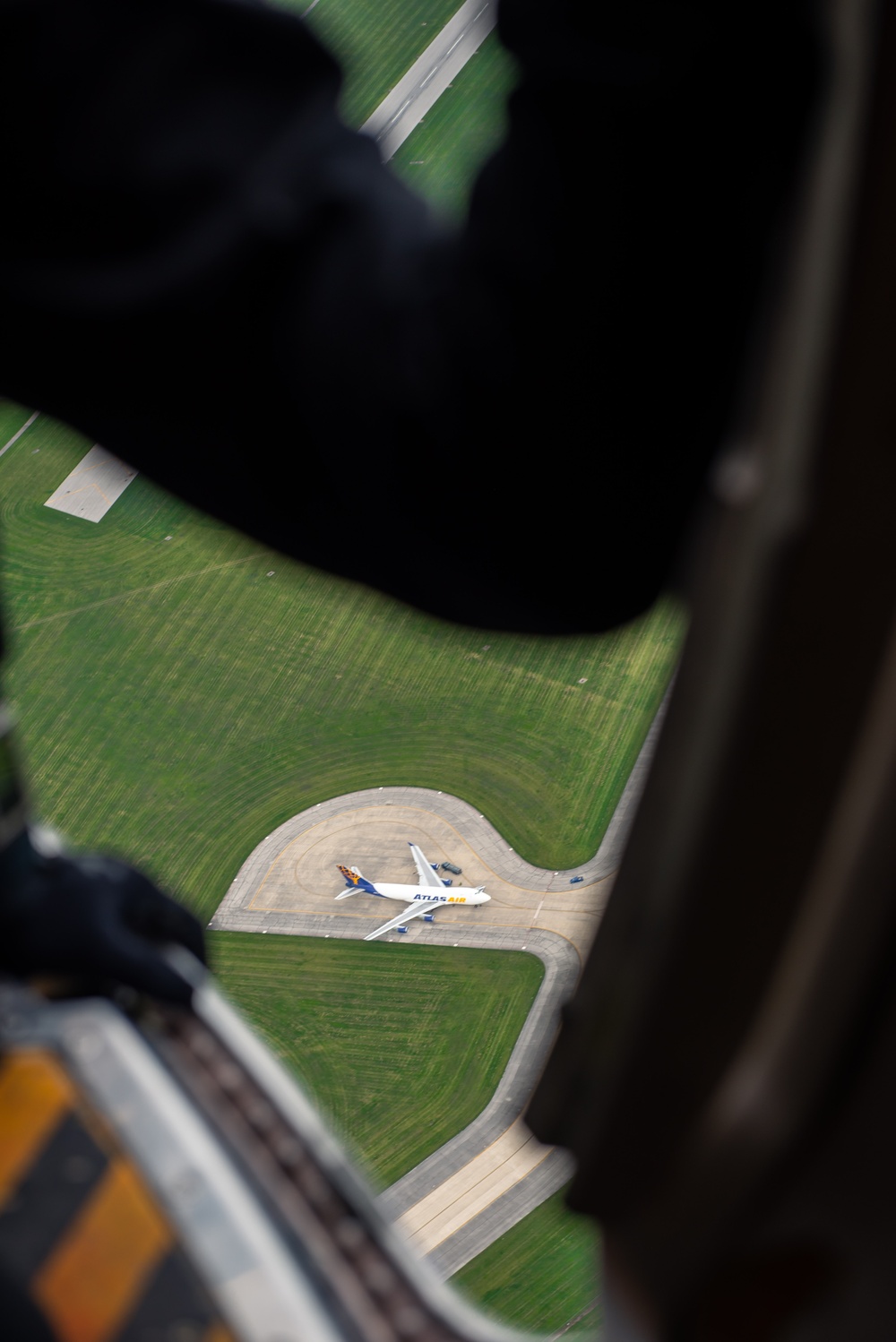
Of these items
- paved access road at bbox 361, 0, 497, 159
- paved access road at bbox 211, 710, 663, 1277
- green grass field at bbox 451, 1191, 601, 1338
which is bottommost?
green grass field at bbox 451, 1191, 601, 1338

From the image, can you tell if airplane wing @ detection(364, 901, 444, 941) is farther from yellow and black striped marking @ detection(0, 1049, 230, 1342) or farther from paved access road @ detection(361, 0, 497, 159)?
yellow and black striped marking @ detection(0, 1049, 230, 1342)

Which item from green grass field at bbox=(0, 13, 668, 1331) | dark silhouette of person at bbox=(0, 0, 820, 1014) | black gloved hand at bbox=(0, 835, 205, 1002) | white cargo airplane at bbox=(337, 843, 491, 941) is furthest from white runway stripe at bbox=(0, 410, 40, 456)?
dark silhouette of person at bbox=(0, 0, 820, 1014)

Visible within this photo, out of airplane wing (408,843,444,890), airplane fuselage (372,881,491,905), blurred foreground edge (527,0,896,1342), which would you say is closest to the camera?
blurred foreground edge (527,0,896,1342)

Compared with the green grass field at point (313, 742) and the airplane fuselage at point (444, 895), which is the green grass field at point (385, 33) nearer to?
the green grass field at point (313, 742)

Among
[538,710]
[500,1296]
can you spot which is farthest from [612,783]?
[500,1296]

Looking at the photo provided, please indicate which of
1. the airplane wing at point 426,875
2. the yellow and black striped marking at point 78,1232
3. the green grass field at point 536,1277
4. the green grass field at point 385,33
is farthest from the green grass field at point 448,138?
the yellow and black striped marking at point 78,1232

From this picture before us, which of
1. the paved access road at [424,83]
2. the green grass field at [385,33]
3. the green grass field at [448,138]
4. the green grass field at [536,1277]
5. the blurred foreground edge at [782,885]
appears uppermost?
the blurred foreground edge at [782,885]
